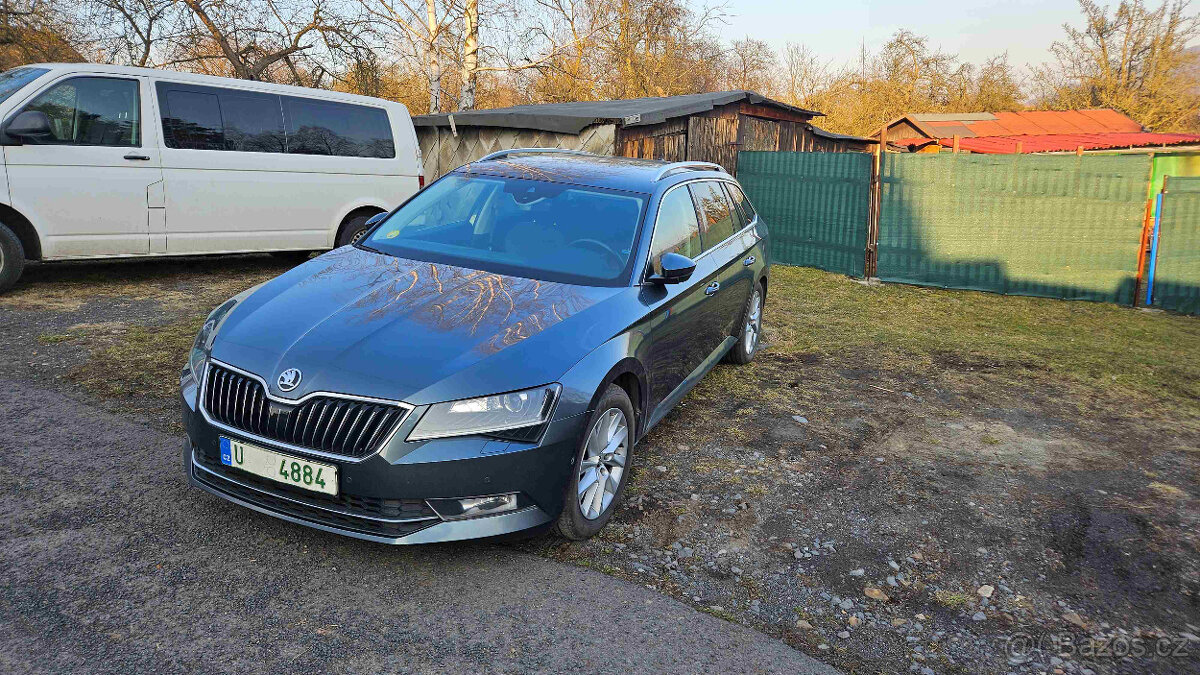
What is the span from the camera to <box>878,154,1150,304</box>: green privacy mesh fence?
10.5m

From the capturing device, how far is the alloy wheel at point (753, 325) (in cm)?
660

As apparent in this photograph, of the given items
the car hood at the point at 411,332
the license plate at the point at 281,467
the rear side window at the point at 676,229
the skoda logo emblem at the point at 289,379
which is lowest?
the license plate at the point at 281,467

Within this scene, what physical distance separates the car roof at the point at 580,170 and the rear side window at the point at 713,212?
137mm

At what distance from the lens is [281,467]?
10.3 feet

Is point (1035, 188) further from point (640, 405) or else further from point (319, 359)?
point (319, 359)

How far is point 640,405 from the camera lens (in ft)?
A: 13.6

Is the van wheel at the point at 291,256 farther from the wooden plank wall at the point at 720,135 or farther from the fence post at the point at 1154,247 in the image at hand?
the fence post at the point at 1154,247

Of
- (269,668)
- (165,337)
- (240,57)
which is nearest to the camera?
(269,668)

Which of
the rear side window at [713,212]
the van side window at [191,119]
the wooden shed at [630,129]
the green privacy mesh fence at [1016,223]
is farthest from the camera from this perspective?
the wooden shed at [630,129]

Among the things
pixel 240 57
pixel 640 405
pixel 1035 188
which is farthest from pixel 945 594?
pixel 240 57

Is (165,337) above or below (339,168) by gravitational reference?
A: below

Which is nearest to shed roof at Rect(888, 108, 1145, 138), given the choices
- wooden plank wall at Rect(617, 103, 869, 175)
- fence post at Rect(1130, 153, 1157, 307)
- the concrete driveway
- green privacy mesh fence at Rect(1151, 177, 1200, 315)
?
wooden plank wall at Rect(617, 103, 869, 175)

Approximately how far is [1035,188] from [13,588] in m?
11.4

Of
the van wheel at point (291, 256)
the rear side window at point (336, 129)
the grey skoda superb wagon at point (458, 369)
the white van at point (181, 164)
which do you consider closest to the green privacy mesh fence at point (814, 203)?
the rear side window at point (336, 129)
